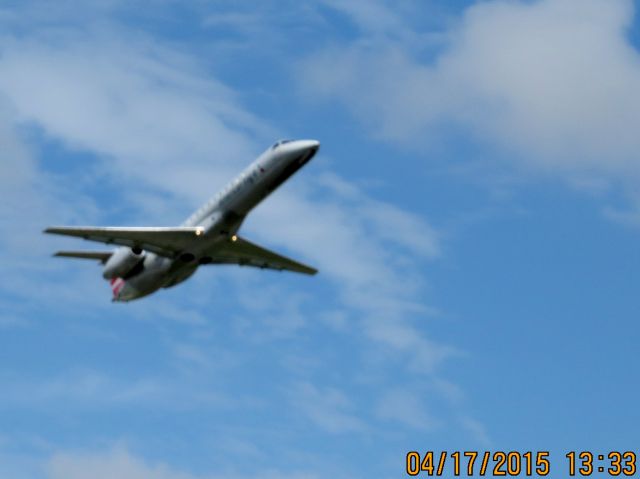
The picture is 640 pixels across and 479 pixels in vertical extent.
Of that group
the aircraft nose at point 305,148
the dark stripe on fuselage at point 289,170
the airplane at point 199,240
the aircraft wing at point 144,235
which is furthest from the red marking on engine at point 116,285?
the aircraft nose at point 305,148

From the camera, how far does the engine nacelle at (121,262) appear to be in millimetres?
→ 80625

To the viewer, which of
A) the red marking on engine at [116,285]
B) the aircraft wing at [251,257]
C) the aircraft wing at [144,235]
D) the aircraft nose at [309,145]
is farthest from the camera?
the red marking on engine at [116,285]

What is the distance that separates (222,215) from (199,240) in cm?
273

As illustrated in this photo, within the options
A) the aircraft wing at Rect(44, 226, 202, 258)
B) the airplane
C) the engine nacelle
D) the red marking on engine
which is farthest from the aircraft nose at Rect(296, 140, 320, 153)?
the red marking on engine

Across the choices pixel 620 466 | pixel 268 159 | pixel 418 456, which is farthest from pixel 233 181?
pixel 620 466

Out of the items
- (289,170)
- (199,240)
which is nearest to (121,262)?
(199,240)

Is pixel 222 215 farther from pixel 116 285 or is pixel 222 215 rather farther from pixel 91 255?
pixel 91 255

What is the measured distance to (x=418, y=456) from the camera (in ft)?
152

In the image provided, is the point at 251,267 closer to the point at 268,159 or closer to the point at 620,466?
the point at 268,159

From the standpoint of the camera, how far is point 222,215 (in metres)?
74.4

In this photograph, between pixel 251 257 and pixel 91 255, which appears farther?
pixel 91 255

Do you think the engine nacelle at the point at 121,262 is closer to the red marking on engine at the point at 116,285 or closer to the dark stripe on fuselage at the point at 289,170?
the red marking on engine at the point at 116,285

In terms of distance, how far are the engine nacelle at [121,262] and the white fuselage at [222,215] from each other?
1.77ft

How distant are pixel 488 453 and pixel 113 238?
37.4 m
